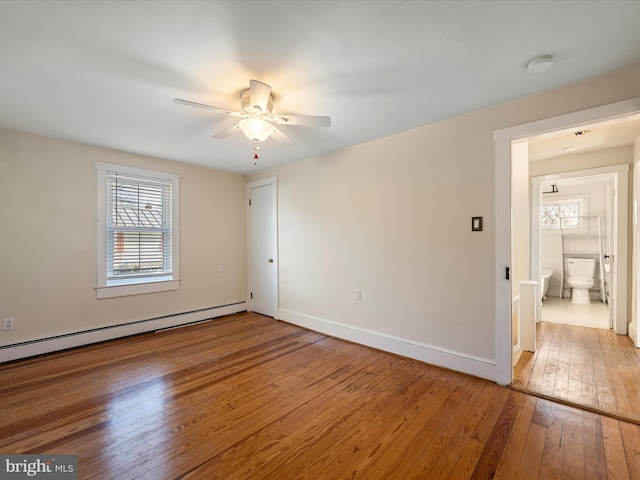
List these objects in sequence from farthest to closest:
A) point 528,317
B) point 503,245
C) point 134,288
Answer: point 134,288, point 528,317, point 503,245

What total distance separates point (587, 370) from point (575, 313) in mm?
2553

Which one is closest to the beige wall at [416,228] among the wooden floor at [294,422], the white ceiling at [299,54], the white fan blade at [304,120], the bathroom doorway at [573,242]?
Answer: the white ceiling at [299,54]

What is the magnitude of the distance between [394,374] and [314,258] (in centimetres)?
181

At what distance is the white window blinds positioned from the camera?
3590 mm

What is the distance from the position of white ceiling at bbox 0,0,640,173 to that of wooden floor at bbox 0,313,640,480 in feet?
7.76

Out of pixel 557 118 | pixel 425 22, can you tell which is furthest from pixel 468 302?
pixel 425 22

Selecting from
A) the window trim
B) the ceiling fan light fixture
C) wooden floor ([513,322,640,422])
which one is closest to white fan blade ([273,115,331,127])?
the ceiling fan light fixture

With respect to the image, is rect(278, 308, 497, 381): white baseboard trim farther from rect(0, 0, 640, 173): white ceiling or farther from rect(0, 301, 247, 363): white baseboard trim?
rect(0, 0, 640, 173): white ceiling

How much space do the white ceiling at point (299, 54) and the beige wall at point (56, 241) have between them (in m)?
0.57

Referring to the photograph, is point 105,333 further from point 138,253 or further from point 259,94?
point 259,94

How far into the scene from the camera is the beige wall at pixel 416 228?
2443 millimetres

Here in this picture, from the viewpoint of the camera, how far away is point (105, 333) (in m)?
3.46

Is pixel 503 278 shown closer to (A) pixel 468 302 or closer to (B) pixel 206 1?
(A) pixel 468 302

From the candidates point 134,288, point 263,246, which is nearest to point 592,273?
point 263,246
